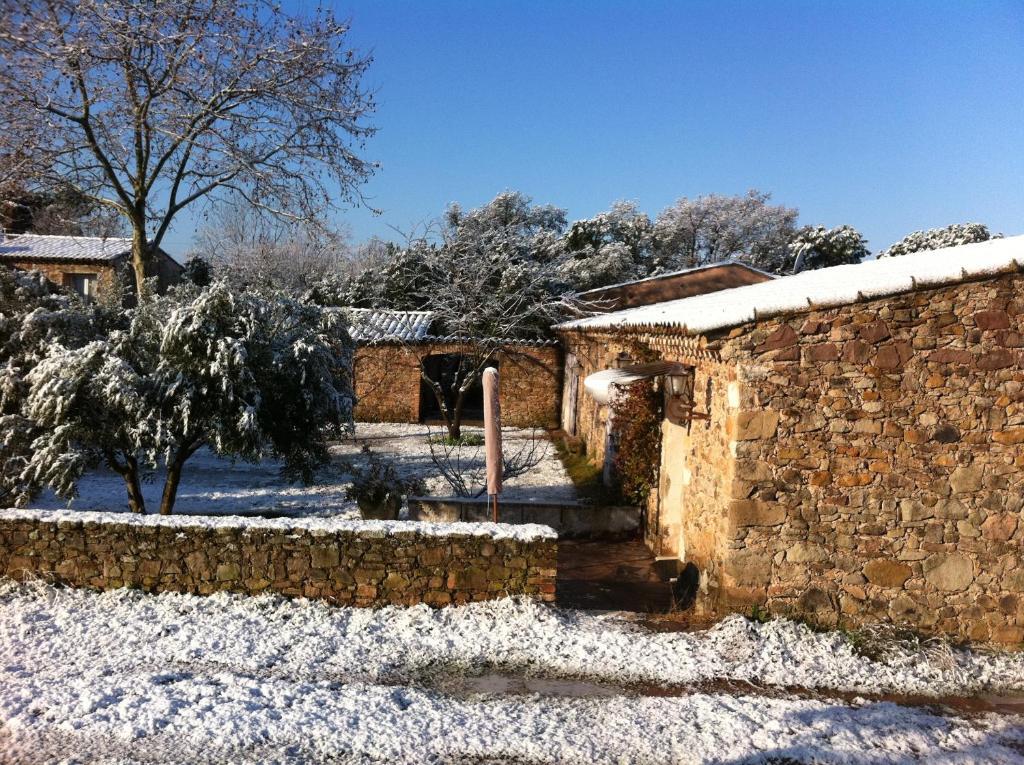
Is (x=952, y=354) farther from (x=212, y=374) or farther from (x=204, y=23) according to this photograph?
(x=204, y=23)

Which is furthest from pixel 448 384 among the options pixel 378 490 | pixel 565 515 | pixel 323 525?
pixel 323 525

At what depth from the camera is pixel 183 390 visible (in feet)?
28.5

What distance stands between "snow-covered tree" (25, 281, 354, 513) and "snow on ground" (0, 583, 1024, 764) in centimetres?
209

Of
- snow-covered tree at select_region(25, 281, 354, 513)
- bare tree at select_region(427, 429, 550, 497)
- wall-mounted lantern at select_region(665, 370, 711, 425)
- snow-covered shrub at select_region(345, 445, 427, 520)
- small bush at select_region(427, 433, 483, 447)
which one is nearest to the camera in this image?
wall-mounted lantern at select_region(665, 370, 711, 425)

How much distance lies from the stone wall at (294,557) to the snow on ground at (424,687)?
18 cm

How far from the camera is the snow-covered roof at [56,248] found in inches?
963

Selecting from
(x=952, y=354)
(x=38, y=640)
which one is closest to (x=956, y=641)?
(x=952, y=354)

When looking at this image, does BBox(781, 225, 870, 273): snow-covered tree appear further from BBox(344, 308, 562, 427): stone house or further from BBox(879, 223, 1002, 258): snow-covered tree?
BBox(344, 308, 562, 427): stone house

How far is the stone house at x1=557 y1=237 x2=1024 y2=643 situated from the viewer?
682 cm

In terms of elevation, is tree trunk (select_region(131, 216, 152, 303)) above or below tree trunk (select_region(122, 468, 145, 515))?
above

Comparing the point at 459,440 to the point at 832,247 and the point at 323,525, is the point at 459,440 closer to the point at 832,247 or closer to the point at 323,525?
the point at 323,525

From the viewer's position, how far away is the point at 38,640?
20.0 feet

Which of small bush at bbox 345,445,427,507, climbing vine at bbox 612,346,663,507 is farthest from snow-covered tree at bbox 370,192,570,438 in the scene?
climbing vine at bbox 612,346,663,507

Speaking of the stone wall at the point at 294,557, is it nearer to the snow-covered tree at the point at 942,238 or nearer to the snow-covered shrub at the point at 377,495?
the snow-covered shrub at the point at 377,495
